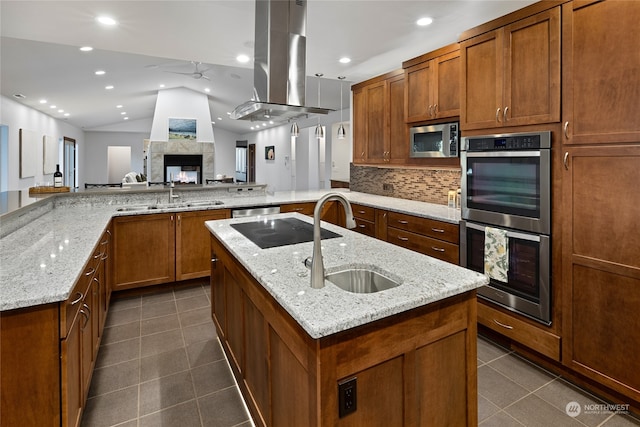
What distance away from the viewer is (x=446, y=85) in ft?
10.9

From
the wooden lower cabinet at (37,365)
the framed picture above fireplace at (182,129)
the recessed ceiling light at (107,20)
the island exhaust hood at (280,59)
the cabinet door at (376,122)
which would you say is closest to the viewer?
the wooden lower cabinet at (37,365)

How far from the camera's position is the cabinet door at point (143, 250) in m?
3.54

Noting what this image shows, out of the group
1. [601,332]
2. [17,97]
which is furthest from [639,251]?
[17,97]

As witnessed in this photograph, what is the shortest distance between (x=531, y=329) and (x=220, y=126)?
1423 centimetres

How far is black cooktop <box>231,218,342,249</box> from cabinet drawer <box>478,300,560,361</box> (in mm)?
1329

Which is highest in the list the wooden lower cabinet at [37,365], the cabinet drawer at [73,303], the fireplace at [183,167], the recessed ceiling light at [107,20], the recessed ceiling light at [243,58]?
the recessed ceiling light at [243,58]

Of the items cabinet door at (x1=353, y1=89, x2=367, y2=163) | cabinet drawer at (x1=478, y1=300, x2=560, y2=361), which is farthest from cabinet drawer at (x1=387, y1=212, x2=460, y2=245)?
cabinet door at (x1=353, y1=89, x2=367, y2=163)

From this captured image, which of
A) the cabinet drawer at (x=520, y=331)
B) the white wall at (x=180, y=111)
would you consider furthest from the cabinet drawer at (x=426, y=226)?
the white wall at (x=180, y=111)

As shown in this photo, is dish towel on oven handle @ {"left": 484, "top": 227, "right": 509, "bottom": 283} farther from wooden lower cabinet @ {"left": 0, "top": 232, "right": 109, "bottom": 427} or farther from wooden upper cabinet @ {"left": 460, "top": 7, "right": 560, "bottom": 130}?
wooden lower cabinet @ {"left": 0, "top": 232, "right": 109, "bottom": 427}

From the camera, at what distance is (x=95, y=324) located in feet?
7.32

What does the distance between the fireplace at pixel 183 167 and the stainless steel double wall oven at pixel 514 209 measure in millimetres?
7634

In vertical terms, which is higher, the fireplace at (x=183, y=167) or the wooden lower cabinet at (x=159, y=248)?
the fireplace at (x=183, y=167)

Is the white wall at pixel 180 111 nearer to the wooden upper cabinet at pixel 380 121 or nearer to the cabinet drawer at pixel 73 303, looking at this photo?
the wooden upper cabinet at pixel 380 121

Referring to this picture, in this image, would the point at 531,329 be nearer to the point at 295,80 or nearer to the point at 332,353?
the point at 332,353
